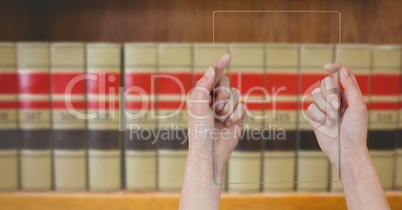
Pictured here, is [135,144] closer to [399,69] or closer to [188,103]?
[188,103]

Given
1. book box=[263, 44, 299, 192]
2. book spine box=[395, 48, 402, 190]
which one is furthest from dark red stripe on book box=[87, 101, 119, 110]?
book spine box=[395, 48, 402, 190]

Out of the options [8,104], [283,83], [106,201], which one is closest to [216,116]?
[283,83]

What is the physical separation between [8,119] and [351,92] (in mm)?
553

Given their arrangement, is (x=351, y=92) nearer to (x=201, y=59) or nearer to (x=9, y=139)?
(x=201, y=59)

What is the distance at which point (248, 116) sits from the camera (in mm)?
775

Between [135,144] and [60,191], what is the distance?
151 mm

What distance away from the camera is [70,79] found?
758mm

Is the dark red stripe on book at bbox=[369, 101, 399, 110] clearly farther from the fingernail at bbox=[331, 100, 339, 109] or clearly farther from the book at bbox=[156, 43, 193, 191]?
the book at bbox=[156, 43, 193, 191]

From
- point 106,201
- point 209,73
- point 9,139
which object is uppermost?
point 209,73

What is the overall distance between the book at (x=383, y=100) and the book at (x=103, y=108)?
0.42m

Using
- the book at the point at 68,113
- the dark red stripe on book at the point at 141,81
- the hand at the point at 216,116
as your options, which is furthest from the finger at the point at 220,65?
the book at the point at 68,113

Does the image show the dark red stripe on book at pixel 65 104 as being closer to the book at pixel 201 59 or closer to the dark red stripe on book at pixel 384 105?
the book at pixel 201 59

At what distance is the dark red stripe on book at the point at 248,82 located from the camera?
30.1 inches

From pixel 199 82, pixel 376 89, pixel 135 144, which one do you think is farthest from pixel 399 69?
pixel 135 144
